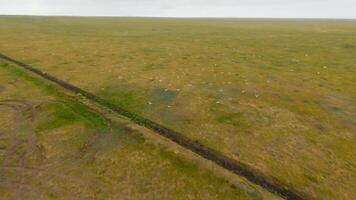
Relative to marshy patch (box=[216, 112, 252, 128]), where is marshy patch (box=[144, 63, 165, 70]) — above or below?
below

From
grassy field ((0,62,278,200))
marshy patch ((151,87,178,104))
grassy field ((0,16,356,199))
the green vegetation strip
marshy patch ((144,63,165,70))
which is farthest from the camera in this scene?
marshy patch ((144,63,165,70))

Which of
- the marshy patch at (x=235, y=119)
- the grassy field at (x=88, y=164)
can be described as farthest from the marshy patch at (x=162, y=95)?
the grassy field at (x=88, y=164)

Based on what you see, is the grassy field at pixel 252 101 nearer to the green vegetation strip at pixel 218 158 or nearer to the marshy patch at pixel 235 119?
the marshy patch at pixel 235 119

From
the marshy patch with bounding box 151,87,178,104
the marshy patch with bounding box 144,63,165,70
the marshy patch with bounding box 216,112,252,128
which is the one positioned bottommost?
the marshy patch with bounding box 144,63,165,70

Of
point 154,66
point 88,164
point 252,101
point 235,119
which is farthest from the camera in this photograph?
point 154,66

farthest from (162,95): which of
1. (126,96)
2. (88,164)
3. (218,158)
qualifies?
(88,164)

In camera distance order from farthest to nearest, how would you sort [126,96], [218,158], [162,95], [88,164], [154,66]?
[154,66] → [162,95] → [126,96] → [218,158] → [88,164]

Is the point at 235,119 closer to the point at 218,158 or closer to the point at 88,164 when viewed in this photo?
the point at 218,158

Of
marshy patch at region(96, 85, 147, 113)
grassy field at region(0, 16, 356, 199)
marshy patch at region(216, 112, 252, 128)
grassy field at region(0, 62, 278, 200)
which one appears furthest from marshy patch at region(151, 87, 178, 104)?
grassy field at region(0, 62, 278, 200)

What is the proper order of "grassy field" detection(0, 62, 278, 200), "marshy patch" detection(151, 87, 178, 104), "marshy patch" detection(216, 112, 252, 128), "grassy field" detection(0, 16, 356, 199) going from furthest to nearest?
1. "marshy patch" detection(151, 87, 178, 104)
2. "marshy patch" detection(216, 112, 252, 128)
3. "grassy field" detection(0, 16, 356, 199)
4. "grassy field" detection(0, 62, 278, 200)

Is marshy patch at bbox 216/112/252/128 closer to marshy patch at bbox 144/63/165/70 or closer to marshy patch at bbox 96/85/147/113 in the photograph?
marshy patch at bbox 96/85/147/113
